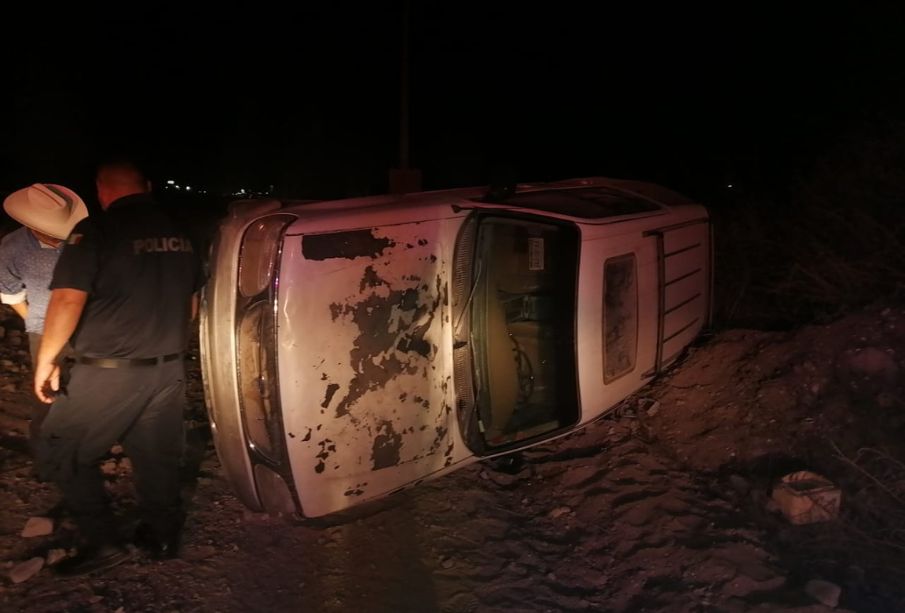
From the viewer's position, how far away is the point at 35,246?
315cm

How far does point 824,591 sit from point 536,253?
2454 mm

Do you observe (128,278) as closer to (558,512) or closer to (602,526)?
(558,512)

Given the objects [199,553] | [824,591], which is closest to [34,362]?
[199,553]

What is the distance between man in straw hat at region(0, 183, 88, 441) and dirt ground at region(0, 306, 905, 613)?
0.94 meters

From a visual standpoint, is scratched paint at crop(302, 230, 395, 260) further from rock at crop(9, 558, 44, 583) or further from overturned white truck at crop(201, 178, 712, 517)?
rock at crop(9, 558, 44, 583)

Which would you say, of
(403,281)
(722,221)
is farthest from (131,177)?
(722,221)

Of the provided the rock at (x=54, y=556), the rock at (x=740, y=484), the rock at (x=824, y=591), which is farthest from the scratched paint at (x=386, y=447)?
the rock at (x=740, y=484)

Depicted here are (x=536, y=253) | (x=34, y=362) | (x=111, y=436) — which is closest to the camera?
(x=111, y=436)

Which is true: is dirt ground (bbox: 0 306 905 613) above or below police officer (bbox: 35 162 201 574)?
below

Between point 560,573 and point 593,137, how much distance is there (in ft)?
69.5

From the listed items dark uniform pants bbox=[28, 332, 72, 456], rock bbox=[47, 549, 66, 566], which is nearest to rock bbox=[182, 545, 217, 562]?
rock bbox=[47, 549, 66, 566]

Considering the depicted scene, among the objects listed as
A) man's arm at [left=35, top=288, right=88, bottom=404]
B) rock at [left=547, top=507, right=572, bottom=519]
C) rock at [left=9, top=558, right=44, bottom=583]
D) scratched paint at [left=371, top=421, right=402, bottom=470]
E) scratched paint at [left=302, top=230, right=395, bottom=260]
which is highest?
scratched paint at [left=302, top=230, right=395, bottom=260]

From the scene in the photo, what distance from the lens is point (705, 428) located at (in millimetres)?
4527

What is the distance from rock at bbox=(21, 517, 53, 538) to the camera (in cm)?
315
